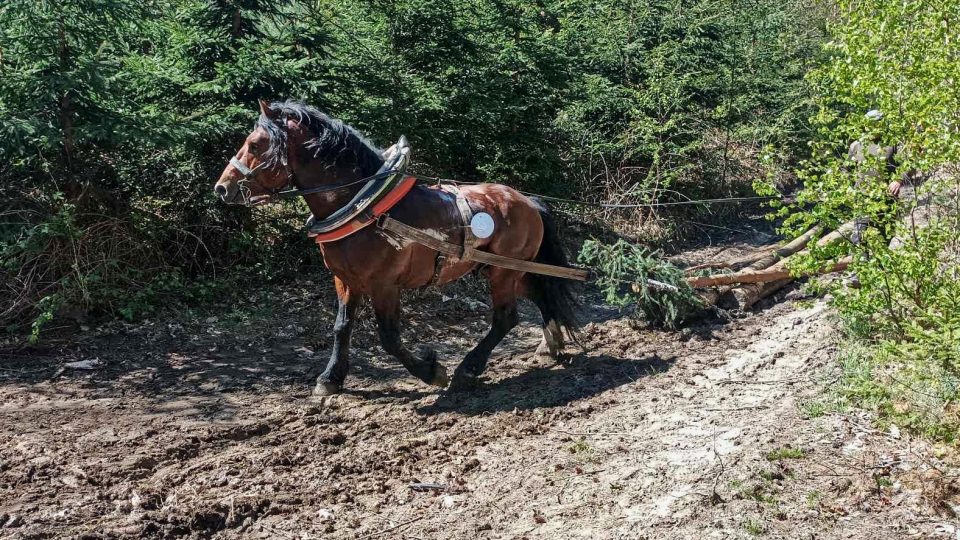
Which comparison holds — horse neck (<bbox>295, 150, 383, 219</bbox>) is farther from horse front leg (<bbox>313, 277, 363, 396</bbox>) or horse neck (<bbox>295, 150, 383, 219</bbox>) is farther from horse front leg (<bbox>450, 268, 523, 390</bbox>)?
horse front leg (<bbox>450, 268, 523, 390</bbox>)

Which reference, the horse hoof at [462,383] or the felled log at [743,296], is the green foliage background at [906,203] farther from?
the horse hoof at [462,383]

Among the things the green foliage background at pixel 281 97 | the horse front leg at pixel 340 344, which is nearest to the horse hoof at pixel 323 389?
the horse front leg at pixel 340 344

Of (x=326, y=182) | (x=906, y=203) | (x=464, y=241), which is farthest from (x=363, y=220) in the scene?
(x=906, y=203)

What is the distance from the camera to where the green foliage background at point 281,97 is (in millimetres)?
7168

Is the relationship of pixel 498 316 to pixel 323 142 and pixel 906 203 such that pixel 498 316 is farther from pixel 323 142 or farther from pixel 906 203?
pixel 906 203

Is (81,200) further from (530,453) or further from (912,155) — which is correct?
(912,155)

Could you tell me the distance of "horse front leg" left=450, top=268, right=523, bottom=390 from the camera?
22.0ft

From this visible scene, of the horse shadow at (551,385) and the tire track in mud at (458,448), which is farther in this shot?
the horse shadow at (551,385)

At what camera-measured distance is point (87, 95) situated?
717 cm

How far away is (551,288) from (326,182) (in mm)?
2176

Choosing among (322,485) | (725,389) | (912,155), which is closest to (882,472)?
(725,389)

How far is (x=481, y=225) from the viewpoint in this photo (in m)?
6.40

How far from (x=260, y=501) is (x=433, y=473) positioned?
1.01 m

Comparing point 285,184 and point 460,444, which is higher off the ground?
point 285,184
